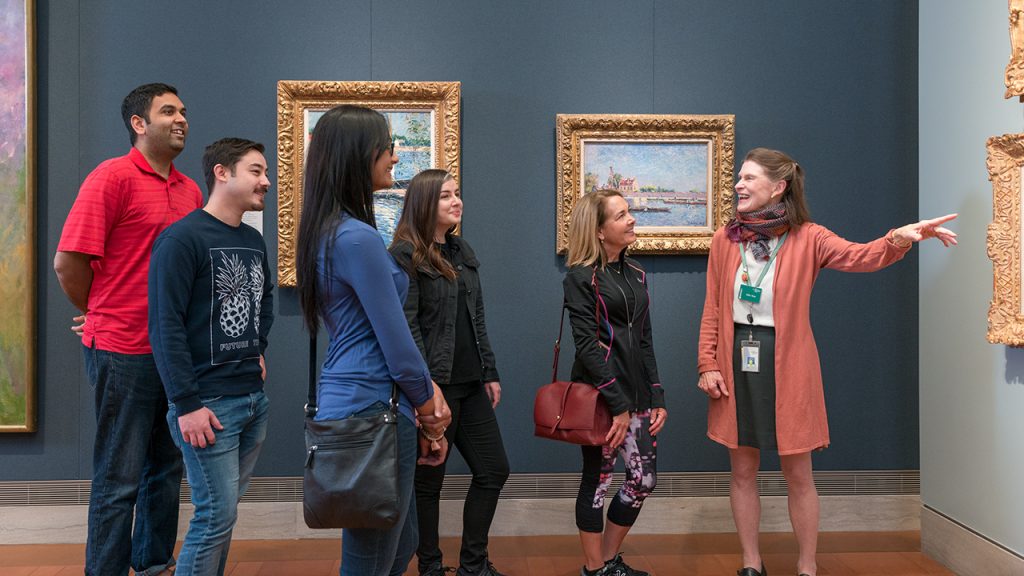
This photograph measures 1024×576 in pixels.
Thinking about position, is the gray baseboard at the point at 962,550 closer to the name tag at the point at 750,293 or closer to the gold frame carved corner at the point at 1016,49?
the name tag at the point at 750,293

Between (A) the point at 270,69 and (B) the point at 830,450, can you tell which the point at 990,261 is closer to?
(B) the point at 830,450

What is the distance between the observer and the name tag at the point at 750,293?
307 cm

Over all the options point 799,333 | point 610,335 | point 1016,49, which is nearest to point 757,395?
point 799,333

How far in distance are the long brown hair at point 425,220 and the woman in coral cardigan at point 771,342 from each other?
1.19m

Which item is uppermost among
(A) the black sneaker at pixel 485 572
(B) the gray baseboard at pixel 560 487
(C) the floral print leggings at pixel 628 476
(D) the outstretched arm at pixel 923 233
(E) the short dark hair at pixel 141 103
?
(E) the short dark hair at pixel 141 103

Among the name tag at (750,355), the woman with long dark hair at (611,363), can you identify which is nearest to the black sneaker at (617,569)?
the woman with long dark hair at (611,363)

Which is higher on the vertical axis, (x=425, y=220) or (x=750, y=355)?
(x=425, y=220)

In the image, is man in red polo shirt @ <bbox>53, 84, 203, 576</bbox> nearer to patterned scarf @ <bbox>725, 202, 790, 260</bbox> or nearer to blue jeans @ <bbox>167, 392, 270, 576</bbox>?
blue jeans @ <bbox>167, 392, 270, 576</bbox>

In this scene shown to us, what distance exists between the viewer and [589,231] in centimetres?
310

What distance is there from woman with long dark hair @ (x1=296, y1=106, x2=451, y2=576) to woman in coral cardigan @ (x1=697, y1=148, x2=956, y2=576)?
1.67 metres

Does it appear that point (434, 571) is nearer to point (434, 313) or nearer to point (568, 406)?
point (568, 406)

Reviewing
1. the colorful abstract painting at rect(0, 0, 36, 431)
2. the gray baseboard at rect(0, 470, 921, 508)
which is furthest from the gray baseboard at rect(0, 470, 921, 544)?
the colorful abstract painting at rect(0, 0, 36, 431)

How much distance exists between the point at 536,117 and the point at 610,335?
140 centimetres

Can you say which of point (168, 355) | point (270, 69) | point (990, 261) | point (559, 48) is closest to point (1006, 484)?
point (990, 261)
